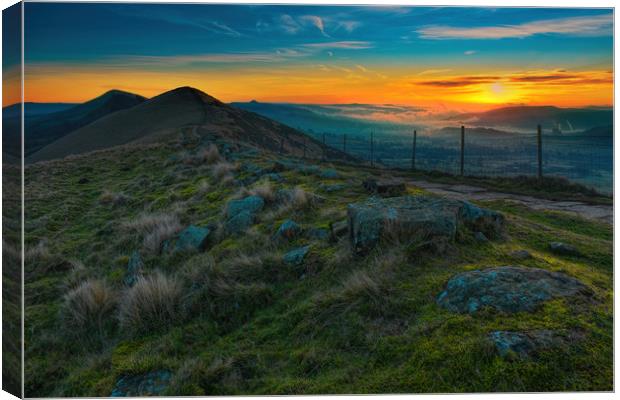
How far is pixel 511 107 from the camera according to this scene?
29.1ft

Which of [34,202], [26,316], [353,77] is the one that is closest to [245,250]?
[26,316]

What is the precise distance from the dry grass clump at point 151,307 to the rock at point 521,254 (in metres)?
3.47

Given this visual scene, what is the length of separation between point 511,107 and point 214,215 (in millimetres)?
5549

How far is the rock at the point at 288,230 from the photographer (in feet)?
22.2

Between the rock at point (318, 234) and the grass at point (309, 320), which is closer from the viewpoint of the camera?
the grass at point (309, 320)

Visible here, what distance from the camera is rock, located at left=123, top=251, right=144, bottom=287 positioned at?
6926 mm

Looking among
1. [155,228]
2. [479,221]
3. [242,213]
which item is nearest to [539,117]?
[479,221]

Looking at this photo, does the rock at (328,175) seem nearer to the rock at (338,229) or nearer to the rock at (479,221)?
the rock at (338,229)

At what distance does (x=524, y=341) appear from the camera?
362 centimetres

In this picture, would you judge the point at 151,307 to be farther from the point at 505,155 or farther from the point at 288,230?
the point at 505,155

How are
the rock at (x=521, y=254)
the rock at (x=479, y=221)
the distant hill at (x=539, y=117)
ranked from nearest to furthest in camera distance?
the rock at (x=521, y=254) < the rock at (x=479, y=221) < the distant hill at (x=539, y=117)

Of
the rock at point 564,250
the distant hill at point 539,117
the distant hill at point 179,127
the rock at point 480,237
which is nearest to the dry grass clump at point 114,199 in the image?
the distant hill at point 539,117

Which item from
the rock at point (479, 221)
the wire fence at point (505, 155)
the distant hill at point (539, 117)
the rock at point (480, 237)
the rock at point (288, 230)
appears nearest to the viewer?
the rock at point (480, 237)

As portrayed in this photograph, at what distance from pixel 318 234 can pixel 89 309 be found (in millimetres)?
2800
